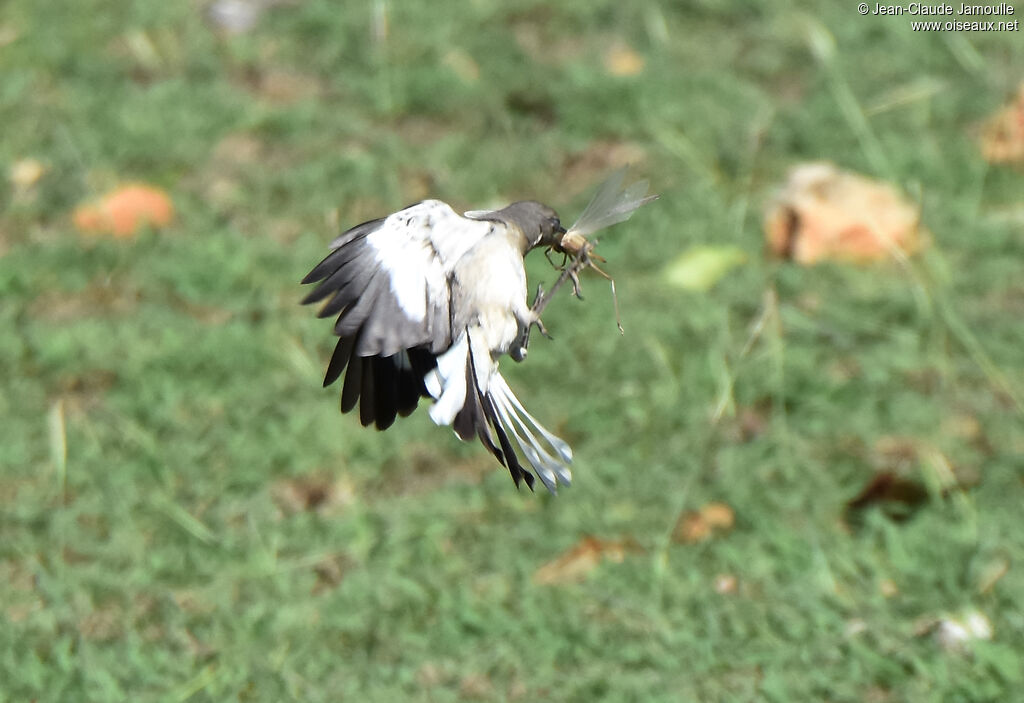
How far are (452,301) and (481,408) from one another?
20 cm

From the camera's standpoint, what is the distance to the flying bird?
2.19 metres

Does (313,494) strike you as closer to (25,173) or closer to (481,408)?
(481,408)

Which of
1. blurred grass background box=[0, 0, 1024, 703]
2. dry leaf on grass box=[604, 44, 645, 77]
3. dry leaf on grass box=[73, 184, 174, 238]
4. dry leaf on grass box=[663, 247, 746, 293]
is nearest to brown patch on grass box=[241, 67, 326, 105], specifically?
blurred grass background box=[0, 0, 1024, 703]

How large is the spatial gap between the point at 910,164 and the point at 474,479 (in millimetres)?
1984

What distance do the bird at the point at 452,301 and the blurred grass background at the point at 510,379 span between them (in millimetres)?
700

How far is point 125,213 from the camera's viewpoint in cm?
433

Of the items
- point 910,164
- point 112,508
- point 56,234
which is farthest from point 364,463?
point 910,164

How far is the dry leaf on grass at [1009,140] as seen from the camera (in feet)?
14.2

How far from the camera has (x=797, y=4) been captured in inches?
206

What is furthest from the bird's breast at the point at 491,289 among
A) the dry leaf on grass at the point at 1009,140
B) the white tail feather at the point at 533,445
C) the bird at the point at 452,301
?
the dry leaf on grass at the point at 1009,140

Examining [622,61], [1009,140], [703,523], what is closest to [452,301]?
[703,523]

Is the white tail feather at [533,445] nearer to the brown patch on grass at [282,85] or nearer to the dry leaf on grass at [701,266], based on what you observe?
the dry leaf on grass at [701,266]

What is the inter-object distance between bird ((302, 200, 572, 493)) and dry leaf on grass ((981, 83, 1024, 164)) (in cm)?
255

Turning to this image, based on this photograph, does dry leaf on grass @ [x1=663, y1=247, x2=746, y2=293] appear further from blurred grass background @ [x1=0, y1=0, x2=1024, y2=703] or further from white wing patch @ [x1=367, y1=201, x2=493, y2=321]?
white wing patch @ [x1=367, y1=201, x2=493, y2=321]
